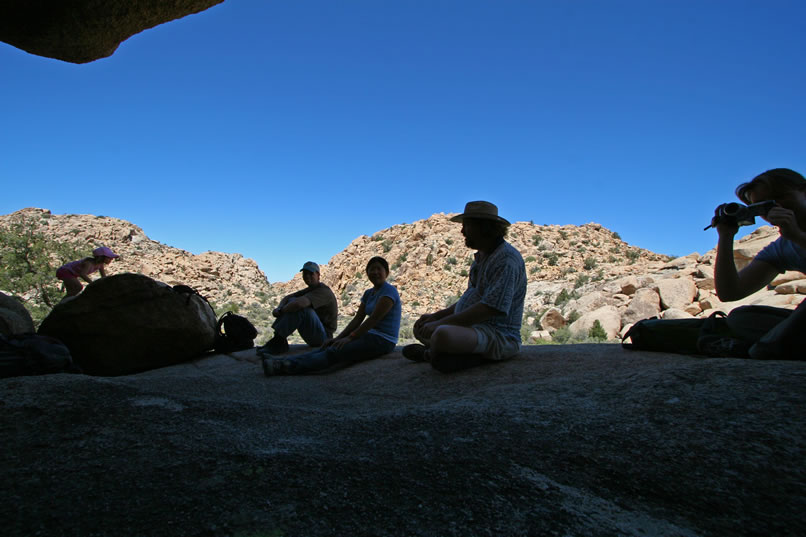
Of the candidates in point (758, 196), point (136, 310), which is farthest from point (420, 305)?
point (758, 196)

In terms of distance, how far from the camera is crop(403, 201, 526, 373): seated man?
3.21 metres

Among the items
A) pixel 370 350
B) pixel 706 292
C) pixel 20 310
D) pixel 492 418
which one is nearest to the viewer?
pixel 492 418

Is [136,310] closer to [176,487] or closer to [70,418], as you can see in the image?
[70,418]

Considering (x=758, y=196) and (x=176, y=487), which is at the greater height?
(x=758, y=196)

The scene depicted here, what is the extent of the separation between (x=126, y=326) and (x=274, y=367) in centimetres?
249

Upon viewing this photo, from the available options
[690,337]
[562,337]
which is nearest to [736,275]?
[690,337]

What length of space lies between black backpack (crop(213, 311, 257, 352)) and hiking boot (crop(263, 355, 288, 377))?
2254 mm

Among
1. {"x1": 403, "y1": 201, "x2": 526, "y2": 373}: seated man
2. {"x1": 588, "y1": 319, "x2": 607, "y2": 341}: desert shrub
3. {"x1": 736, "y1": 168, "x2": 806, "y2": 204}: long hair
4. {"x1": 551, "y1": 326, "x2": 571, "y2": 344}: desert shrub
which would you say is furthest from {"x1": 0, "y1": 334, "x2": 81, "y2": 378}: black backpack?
{"x1": 588, "y1": 319, "x2": 607, "y2": 341}: desert shrub

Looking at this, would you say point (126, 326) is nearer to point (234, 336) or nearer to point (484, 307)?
point (234, 336)

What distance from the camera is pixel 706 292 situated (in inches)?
512

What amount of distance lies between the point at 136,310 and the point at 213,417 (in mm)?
4165

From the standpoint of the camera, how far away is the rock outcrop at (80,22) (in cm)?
262

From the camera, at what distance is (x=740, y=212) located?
2.76 m

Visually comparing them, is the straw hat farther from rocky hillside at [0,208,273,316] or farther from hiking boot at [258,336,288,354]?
rocky hillside at [0,208,273,316]
